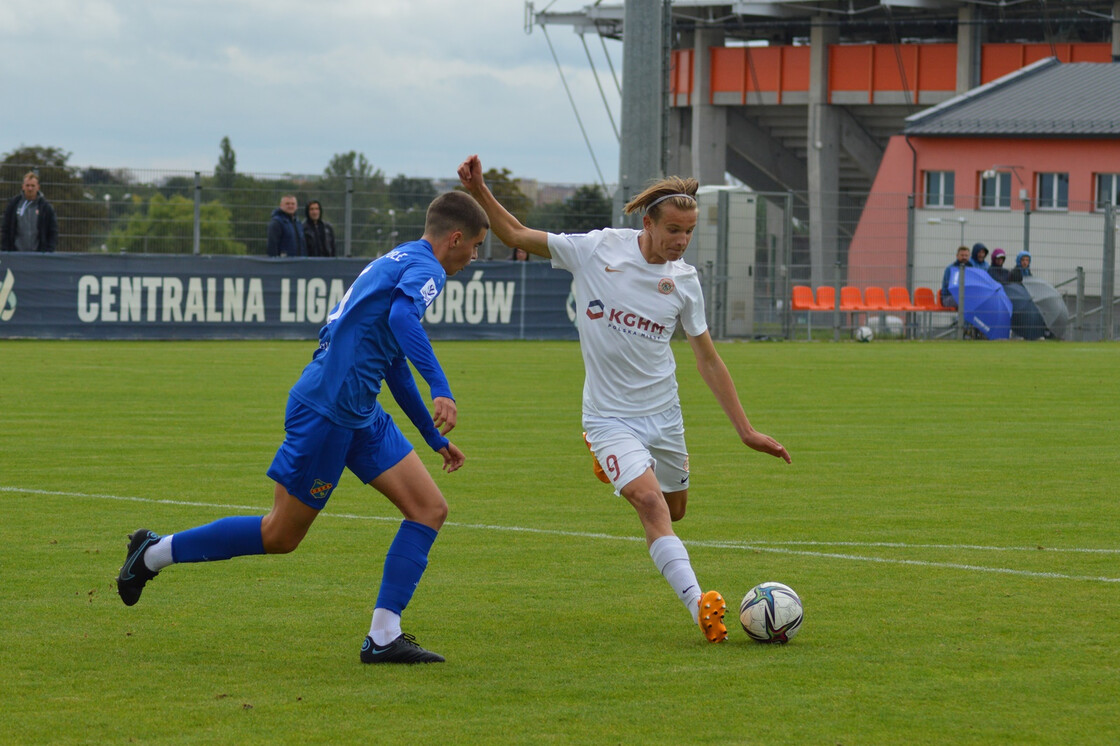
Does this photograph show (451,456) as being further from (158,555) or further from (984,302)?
(984,302)

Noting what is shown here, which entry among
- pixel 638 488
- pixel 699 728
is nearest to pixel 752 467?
pixel 638 488

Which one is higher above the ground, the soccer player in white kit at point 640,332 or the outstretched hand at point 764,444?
the soccer player in white kit at point 640,332

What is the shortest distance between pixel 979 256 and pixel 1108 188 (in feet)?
51.4

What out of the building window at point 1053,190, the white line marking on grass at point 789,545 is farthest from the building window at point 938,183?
the white line marking on grass at point 789,545

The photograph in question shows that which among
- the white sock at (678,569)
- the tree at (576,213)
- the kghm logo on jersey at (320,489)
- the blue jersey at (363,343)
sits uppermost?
the tree at (576,213)

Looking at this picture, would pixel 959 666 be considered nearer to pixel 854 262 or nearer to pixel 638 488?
pixel 638 488

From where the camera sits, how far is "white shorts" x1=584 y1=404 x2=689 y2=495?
625cm

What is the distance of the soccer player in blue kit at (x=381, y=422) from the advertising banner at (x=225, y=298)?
64.6ft

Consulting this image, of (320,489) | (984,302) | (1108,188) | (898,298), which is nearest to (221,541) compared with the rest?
(320,489)

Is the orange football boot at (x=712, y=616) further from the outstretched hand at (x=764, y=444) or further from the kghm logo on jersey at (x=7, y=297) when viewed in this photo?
the kghm logo on jersey at (x=7, y=297)

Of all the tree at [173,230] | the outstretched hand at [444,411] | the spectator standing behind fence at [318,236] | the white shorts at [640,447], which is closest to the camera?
the outstretched hand at [444,411]

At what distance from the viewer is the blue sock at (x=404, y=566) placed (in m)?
5.62

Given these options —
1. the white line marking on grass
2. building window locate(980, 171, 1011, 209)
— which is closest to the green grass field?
the white line marking on grass

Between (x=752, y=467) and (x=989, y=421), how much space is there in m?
4.19
